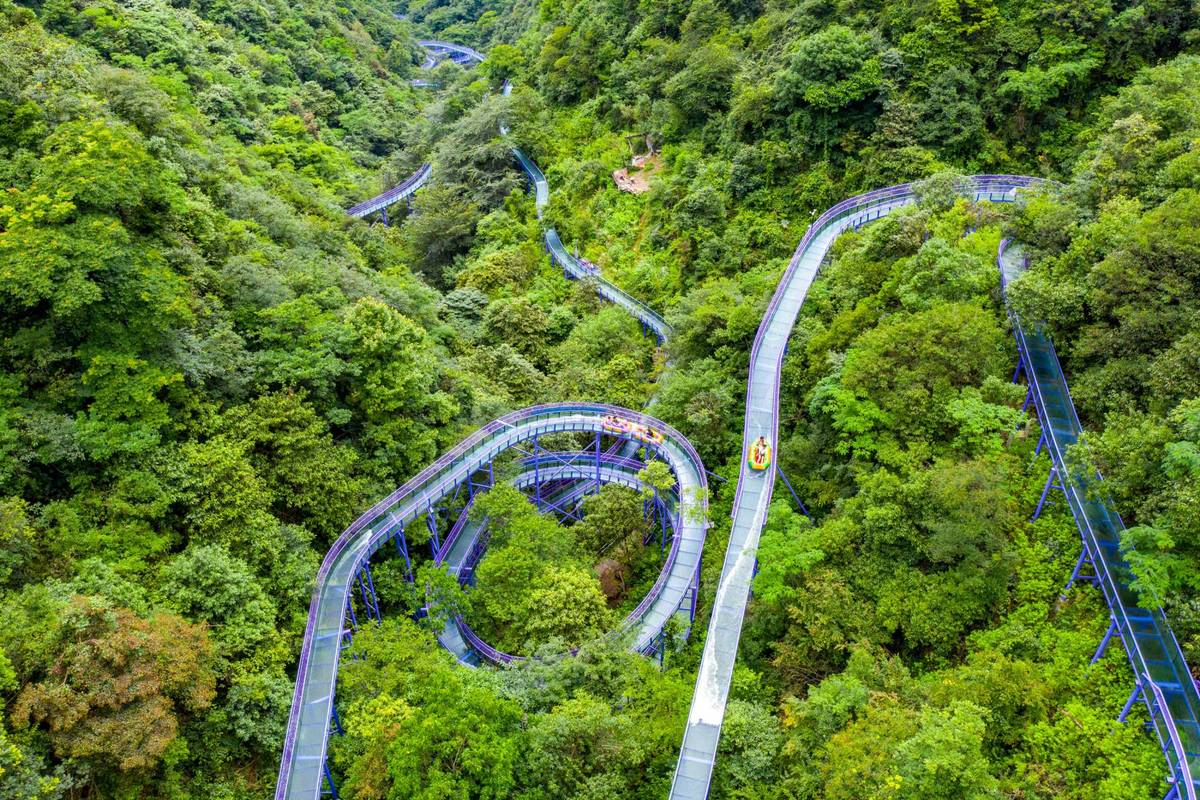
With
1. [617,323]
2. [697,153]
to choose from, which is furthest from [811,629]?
[697,153]

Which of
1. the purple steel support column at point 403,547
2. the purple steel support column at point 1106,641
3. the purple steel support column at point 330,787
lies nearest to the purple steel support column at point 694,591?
the purple steel support column at point 403,547

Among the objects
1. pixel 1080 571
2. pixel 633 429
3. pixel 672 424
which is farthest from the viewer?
pixel 672 424

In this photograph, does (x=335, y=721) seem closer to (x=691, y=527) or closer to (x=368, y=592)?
(x=368, y=592)

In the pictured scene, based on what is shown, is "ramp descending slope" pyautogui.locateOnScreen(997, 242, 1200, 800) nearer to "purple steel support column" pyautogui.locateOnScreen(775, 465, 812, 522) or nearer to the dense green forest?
the dense green forest

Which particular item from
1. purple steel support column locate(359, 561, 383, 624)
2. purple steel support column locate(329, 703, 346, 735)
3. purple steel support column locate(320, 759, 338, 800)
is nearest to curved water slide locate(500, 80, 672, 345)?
purple steel support column locate(359, 561, 383, 624)

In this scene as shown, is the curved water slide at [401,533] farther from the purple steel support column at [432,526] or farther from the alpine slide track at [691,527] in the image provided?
the purple steel support column at [432,526]

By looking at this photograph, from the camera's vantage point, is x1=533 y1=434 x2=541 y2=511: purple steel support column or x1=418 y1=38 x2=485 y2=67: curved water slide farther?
x1=418 y1=38 x2=485 y2=67: curved water slide

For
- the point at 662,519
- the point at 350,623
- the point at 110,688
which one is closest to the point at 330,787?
the point at 350,623
